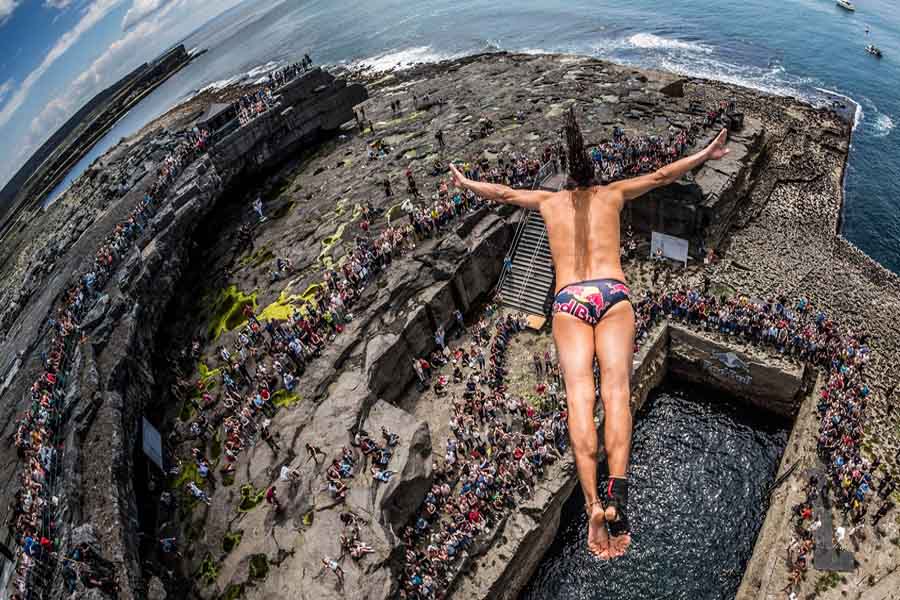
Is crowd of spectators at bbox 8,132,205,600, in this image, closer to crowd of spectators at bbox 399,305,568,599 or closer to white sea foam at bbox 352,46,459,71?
crowd of spectators at bbox 399,305,568,599

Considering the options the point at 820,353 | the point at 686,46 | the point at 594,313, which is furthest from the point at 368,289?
the point at 686,46

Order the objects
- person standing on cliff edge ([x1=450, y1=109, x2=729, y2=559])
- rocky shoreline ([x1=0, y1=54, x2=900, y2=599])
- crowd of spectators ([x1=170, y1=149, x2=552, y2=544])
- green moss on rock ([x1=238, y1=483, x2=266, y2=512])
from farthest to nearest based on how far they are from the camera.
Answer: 1. crowd of spectators ([x1=170, y1=149, x2=552, y2=544])
2. green moss on rock ([x1=238, y1=483, x2=266, y2=512])
3. rocky shoreline ([x1=0, y1=54, x2=900, y2=599])
4. person standing on cliff edge ([x1=450, y1=109, x2=729, y2=559])

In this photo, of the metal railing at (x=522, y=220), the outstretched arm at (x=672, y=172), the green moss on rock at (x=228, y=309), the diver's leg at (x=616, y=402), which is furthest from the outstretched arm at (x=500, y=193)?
the green moss on rock at (x=228, y=309)

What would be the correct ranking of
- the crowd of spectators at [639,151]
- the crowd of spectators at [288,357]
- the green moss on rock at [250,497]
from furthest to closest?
the crowd of spectators at [639,151]
the crowd of spectators at [288,357]
the green moss on rock at [250,497]

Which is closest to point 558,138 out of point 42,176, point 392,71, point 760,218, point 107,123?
point 760,218

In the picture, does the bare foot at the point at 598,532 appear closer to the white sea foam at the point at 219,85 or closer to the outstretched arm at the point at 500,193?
the outstretched arm at the point at 500,193

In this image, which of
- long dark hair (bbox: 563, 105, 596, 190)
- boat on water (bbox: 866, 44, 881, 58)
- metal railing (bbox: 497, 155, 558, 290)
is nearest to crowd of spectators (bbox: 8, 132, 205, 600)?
long dark hair (bbox: 563, 105, 596, 190)
